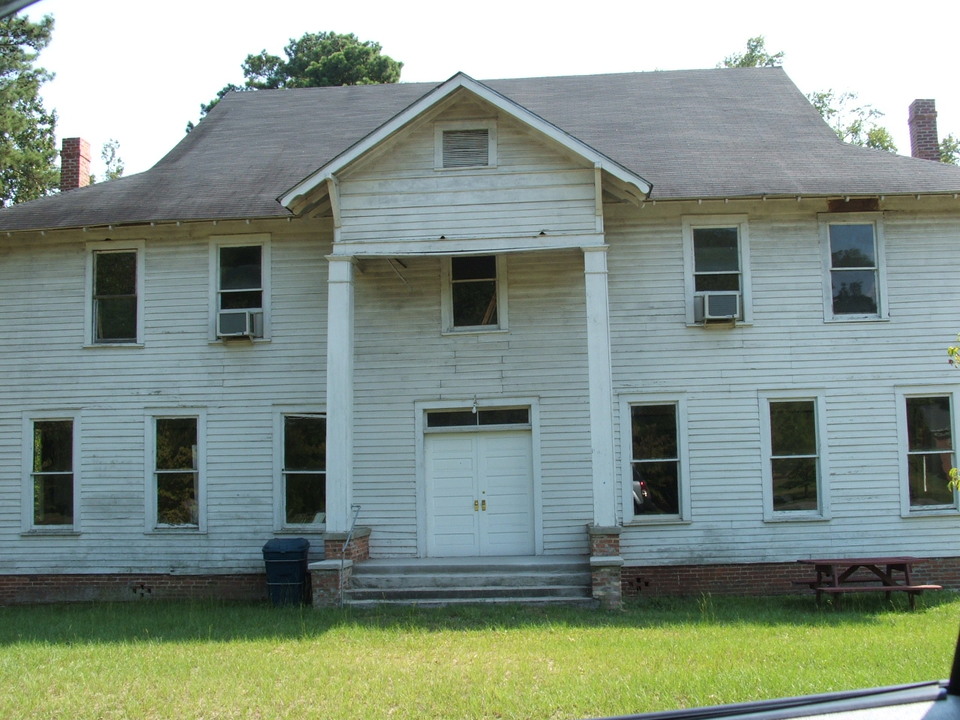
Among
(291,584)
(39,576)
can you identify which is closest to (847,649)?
(291,584)

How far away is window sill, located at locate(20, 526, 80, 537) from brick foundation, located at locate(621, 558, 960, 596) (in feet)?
29.6

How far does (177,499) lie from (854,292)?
1156 cm

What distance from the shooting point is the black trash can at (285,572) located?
14281 millimetres

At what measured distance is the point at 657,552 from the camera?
48.5ft

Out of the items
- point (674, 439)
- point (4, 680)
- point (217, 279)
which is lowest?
point (4, 680)

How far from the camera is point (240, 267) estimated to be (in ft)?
52.4

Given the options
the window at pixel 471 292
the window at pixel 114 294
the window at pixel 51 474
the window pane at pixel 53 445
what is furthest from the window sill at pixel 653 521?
the window pane at pixel 53 445

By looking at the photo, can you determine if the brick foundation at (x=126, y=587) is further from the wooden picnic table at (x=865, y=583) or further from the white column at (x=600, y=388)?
the wooden picnic table at (x=865, y=583)

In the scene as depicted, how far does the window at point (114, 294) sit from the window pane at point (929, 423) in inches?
498

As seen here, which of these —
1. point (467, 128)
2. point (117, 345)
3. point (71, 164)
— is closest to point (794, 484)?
point (467, 128)

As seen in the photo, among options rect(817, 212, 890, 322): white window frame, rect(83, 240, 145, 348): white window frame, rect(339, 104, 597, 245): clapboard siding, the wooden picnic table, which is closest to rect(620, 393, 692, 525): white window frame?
the wooden picnic table

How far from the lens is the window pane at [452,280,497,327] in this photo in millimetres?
15461

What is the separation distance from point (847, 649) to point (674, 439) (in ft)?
18.7

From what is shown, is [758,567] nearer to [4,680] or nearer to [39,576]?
[4,680]
